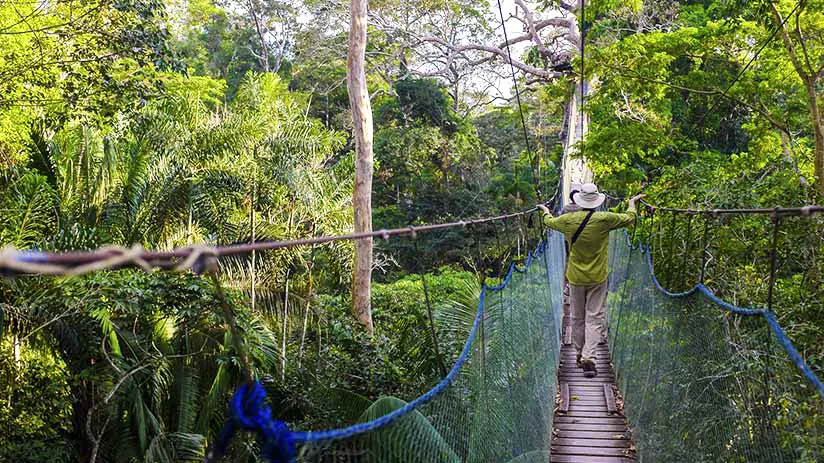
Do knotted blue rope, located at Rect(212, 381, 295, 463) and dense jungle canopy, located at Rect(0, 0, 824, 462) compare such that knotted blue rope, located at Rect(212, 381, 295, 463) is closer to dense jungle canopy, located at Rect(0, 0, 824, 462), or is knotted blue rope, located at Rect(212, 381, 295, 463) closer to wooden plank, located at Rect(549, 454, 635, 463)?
dense jungle canopy, located at Rect(0, 0, 824, 462)

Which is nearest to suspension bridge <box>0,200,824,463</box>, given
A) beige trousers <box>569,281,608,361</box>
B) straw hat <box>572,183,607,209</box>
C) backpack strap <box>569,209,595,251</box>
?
beige trousers <box>569,281,608,361</box>

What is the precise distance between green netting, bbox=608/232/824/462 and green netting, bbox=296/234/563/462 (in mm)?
480

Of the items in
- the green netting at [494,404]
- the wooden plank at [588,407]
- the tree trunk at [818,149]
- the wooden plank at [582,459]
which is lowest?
the wooden plank at [582,459]

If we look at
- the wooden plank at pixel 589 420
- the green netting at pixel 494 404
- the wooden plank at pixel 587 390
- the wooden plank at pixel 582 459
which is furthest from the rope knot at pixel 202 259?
the wooden plank at pixel 587 390

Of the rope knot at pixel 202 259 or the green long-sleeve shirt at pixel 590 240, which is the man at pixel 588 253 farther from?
the rope knot at pixel 202 259

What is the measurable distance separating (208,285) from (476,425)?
343cm

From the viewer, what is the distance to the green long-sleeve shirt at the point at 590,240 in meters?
Result: 3.88

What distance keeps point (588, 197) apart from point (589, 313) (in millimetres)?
696

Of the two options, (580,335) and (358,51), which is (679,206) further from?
(358,51)

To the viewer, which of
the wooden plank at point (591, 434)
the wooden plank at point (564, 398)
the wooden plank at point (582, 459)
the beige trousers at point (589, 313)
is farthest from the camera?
the beige trousers at point (589, 313)

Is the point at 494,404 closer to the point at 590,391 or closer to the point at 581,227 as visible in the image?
the point at 581,227

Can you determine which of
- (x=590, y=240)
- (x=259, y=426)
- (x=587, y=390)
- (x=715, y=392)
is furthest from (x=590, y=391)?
(x=259, y=426)

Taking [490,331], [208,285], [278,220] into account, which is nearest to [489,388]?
[490,331]

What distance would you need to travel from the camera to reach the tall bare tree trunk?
7559 millimetres
